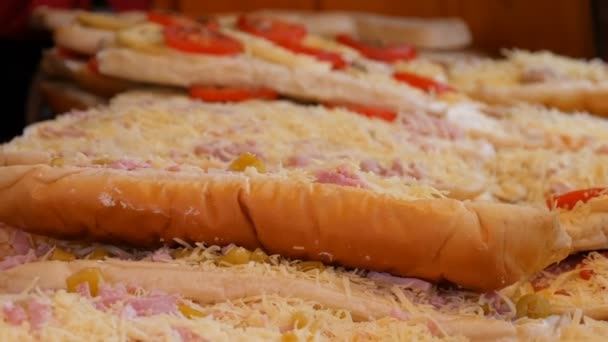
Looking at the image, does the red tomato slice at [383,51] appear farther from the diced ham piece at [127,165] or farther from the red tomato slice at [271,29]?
the diced ham piece at [127,165]

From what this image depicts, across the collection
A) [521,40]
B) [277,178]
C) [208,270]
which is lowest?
[521,40]

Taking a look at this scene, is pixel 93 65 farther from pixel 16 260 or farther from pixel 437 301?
pixel 437 301

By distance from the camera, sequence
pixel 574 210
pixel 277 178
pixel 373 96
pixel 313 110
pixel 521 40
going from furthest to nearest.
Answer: pixel 521 40 → pixel 373 96 → pixel 313 110 → pixel 574 210 → pixel 277 178

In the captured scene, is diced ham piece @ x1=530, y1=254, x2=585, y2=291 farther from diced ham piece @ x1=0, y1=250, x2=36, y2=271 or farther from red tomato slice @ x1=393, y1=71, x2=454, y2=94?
red tomato slice @ x1=393, y1=71, x2=454, y2=94

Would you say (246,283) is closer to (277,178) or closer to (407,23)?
(277,178)

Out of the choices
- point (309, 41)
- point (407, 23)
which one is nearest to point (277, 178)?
point (309, 41)

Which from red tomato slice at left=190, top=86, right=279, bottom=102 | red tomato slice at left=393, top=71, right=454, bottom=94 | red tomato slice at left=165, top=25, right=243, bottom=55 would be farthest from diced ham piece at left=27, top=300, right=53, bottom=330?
red tomato slice at left=393, top=71, right=454, bottom=94

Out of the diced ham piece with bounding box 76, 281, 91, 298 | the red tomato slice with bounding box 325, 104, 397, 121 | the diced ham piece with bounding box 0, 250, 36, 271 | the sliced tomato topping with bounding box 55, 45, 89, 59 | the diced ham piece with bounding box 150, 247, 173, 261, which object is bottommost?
the sliced tomato topping with bounding box 55, 45, 89, 59
